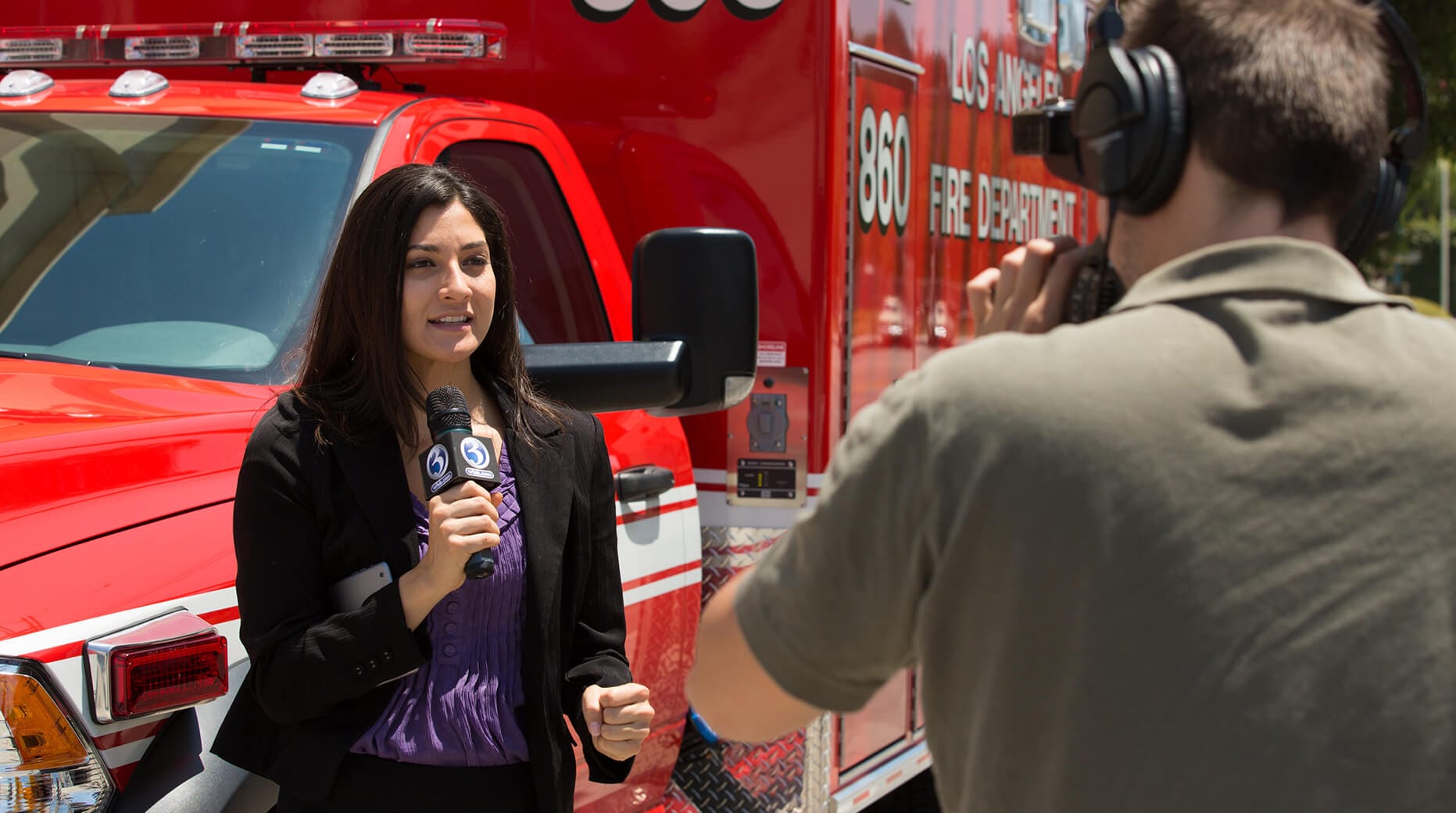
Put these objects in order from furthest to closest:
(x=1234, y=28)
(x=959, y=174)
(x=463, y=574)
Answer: (x=959, y=174) < (x=463, y=574) < (x=1234, y=28)

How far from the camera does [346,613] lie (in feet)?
7.26

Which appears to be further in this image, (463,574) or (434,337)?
(434,337)

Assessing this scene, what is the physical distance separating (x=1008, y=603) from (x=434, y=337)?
145cm

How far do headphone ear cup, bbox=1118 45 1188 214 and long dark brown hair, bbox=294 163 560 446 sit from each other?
1.36 meters

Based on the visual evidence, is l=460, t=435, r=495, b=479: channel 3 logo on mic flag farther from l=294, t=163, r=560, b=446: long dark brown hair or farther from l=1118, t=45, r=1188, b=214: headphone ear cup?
l=1118, t=45, r=1188, b=214: headphone ear cup

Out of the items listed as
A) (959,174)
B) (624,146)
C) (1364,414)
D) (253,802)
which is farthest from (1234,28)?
(959,174)

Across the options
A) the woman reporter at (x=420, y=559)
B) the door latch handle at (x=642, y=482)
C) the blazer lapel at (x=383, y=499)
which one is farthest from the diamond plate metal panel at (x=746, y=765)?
the blazer lapel at (x=383, y=499)

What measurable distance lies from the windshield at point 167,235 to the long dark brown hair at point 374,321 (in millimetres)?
386

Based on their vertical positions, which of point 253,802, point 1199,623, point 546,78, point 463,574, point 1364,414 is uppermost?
point 546,78

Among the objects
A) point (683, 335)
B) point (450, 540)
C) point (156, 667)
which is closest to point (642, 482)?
point (683, 335)

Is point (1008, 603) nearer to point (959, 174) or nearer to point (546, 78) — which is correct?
point (546, 78)

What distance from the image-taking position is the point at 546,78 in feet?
13.7

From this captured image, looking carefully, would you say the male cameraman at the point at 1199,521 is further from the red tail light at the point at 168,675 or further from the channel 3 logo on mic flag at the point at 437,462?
the red tail light at the point at 168,675

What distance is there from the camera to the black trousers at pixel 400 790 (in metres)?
2.23
